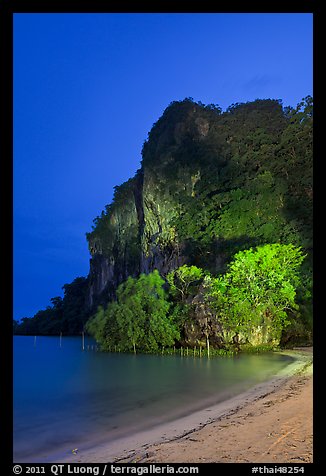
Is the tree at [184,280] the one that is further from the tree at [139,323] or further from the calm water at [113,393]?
the calm water at [113,393]

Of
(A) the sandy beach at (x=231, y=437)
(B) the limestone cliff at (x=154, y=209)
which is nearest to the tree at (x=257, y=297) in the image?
(A) the sandy beach at (x=231, y=437)

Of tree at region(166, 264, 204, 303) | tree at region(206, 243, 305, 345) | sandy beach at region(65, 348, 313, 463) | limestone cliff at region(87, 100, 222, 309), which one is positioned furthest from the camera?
limestone cliff at region(87, 100, 222, 309)

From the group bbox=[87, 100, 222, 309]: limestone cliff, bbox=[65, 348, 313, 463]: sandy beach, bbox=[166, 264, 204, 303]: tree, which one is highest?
bbox=[87, 100, 222, 309]: limestone cliff

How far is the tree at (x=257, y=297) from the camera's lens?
684 inches

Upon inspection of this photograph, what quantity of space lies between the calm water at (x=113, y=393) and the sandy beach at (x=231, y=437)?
2.73 feet

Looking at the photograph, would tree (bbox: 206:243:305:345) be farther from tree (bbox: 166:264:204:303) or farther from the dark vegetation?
tree (bbox: 166:264:204:303)

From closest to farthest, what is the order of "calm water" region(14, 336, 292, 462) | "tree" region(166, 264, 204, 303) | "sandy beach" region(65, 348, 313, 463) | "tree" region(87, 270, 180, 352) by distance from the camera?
"sandy beach" region(65, 348, 313, 463)
"calm water" region(14, 336, 292, 462)
"tree" region(87, 270, 180, 352)
"tree" region(166, 264, 204, 303)

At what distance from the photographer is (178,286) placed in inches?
856

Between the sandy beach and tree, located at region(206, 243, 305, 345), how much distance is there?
9443 mm

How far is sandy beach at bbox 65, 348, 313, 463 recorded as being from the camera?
426 centimetres

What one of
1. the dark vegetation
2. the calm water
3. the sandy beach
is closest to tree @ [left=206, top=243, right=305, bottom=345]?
the dark vegetation
